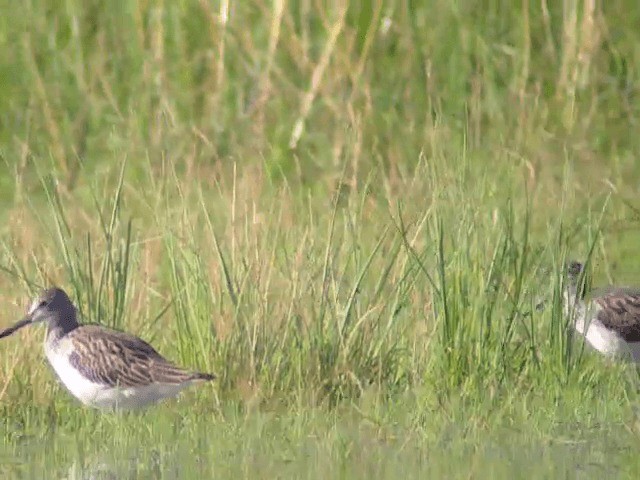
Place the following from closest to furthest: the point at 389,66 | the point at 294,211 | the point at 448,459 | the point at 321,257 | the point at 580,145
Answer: the point at 448,459 < the point at 321,257 < the point at 294,211 < the point at 580,145 < the point at 389,66

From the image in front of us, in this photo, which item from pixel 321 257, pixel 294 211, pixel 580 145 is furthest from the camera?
pixel 580 145

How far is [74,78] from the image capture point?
12328mm

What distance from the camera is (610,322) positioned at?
25.5 ft

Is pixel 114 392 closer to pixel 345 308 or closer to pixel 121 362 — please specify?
pixel 121 362

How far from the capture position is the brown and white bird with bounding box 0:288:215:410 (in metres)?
6.88

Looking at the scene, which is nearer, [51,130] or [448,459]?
[448,459]

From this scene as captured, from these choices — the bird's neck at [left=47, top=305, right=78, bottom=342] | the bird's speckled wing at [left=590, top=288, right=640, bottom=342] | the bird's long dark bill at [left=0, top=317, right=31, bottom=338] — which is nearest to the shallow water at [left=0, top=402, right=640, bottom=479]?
the bird's neck at [left=47, top=305, right=78, bottom=342]

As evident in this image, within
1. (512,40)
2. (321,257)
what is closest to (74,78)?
(512,40)

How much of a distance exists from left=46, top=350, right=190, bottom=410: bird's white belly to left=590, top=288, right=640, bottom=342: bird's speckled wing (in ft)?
6.30

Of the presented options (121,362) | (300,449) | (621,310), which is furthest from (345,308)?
(621,310)

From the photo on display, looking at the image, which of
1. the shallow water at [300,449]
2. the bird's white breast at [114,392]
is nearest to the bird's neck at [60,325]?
the bird's white breast at [114,392]

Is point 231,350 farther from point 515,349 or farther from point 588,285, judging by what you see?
point 588,285

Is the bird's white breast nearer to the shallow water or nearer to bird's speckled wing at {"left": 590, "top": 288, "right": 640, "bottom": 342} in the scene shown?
the shallow water

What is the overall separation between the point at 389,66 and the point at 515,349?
4.80 meters
